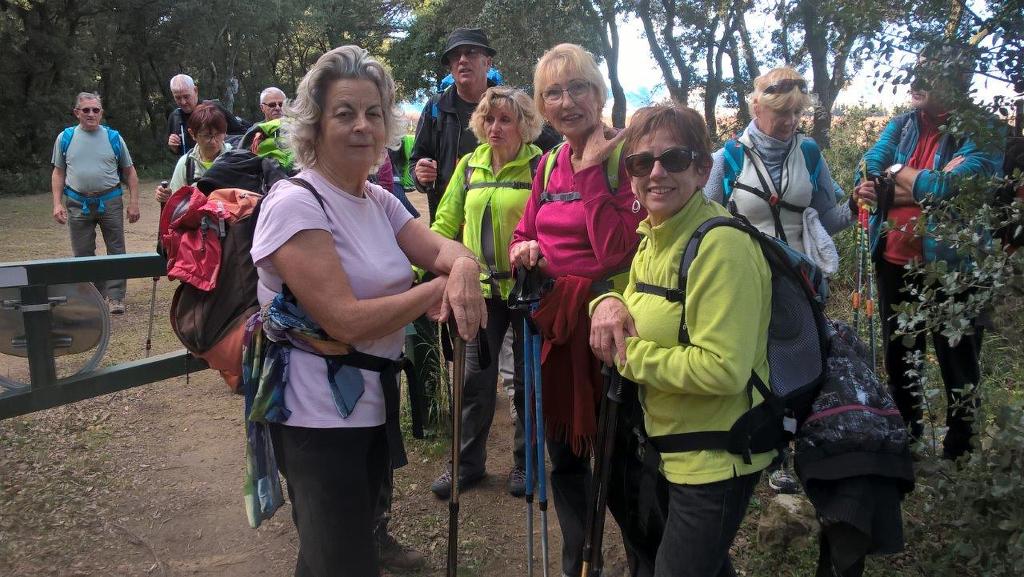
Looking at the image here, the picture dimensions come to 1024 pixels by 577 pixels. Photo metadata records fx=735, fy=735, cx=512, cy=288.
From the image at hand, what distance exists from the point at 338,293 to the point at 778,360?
1209mm

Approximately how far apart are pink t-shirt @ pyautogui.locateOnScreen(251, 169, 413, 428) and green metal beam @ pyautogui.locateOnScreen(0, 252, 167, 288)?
1.91 m

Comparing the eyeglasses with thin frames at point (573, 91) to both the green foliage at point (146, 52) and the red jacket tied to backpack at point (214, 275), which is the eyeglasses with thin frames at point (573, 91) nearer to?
the red jacket tied to backpack at point (214, 275)

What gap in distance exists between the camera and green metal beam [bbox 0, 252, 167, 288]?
3344 millimetres

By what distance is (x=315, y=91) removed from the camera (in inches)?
83.5

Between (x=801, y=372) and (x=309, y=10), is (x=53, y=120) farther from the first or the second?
(x=801, y=372)

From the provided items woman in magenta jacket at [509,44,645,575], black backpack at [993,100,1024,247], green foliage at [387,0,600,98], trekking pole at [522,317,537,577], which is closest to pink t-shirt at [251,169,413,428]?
woman in magenta jacket at [509,44,645,575]

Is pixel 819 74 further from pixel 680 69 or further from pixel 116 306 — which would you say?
pixel 116 306

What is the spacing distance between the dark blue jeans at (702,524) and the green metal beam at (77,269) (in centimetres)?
299

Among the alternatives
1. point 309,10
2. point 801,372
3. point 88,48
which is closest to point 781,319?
point 801,372

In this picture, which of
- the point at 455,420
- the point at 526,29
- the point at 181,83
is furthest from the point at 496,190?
the point at 526,29

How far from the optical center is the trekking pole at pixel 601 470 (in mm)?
2305

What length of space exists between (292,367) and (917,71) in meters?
2.38

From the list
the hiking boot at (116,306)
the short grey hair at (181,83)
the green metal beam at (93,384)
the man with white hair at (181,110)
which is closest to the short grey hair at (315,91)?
the green metal beam at (93,384)

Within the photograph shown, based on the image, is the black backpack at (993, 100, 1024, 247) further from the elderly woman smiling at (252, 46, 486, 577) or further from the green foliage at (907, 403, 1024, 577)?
the elderly woman smiling at (252, 46, 486, 577)
